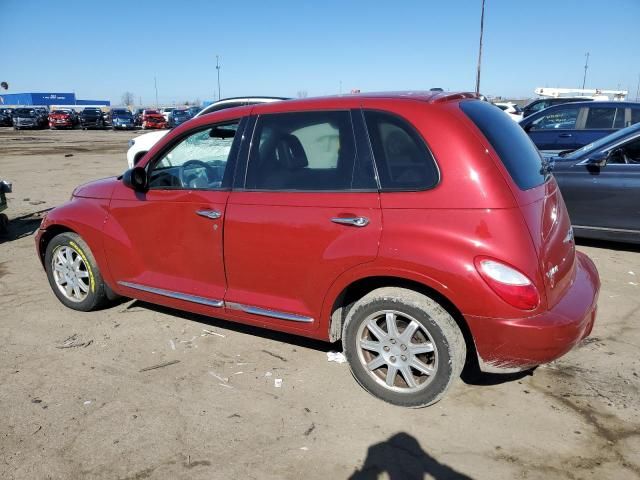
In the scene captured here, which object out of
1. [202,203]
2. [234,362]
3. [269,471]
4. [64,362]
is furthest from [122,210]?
[269,471]

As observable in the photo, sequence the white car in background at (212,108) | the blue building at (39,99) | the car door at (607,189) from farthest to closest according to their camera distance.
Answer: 1. the blue building at (39,99)
2. the white car in background at (212,108)
3. the car door at (607,189)

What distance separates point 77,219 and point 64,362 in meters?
1.20

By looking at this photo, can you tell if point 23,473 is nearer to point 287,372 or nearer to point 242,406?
point 242,406

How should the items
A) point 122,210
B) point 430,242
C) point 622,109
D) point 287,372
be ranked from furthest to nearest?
1. point 622,109
2. point 122,210
3. point 287,372
4. point 430,242

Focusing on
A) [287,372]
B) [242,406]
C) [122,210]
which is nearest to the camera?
[242,406]

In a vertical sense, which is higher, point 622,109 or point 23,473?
point 622,109

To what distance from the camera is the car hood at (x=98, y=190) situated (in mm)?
4043

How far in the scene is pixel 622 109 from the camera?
9.38m

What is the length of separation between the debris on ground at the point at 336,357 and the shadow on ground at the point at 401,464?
918mm

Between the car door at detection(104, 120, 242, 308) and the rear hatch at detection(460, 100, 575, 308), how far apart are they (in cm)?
169

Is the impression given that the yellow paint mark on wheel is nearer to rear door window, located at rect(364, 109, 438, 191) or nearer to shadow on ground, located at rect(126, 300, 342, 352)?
shadow on ground, located at rect(126, 300, 342, 352)

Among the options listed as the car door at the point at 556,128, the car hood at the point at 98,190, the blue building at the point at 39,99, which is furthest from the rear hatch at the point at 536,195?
the blue building at the point at 39,99

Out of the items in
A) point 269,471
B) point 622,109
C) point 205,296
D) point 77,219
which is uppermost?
point 622,109

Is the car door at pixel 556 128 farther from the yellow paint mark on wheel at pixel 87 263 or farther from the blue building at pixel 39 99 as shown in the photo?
the blue building at pixel 39 99
